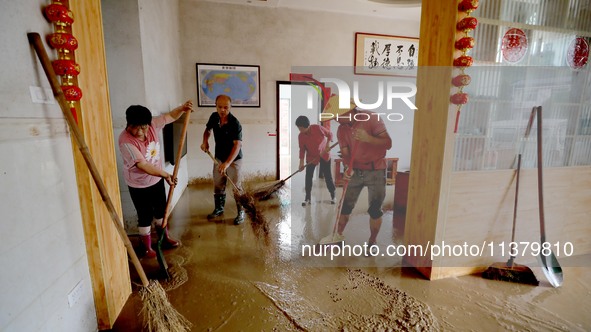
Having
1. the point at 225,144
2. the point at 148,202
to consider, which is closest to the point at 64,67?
the point at 148,202

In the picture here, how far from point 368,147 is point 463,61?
Result: 0.86 m

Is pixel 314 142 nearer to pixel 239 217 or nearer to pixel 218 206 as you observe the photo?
pixel 239 217

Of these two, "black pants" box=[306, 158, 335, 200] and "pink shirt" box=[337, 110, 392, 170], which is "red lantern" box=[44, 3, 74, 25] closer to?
"pink shirt" box=[337, 110, 392, 170]

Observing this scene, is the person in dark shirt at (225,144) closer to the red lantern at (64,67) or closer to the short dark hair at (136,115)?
the short dark hair at (136,115)

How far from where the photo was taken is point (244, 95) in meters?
4.74

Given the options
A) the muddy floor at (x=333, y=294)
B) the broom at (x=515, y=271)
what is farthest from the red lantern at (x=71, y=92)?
the broom at (x=515, y=271)

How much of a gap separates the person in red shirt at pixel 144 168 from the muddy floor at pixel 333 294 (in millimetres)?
383

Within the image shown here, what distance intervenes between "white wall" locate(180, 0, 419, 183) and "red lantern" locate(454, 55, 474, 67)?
8.00ft

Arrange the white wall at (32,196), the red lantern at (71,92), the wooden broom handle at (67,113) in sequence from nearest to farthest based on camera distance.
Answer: the white wall at (32,196), the wooden broom handle at (67,113), the red lantern at (71,92)

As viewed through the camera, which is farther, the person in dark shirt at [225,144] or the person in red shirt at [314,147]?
the person in red shirt at [314,147]

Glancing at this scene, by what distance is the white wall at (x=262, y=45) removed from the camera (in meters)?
4.45

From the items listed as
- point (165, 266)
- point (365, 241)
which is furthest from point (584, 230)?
point (165, 266)

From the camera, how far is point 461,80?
1.75m

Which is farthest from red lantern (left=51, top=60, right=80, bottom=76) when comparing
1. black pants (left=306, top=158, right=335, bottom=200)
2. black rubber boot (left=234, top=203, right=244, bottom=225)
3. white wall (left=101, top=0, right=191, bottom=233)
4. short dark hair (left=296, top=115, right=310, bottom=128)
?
black pants (left=306, top=158, right=335, bottom=200)
